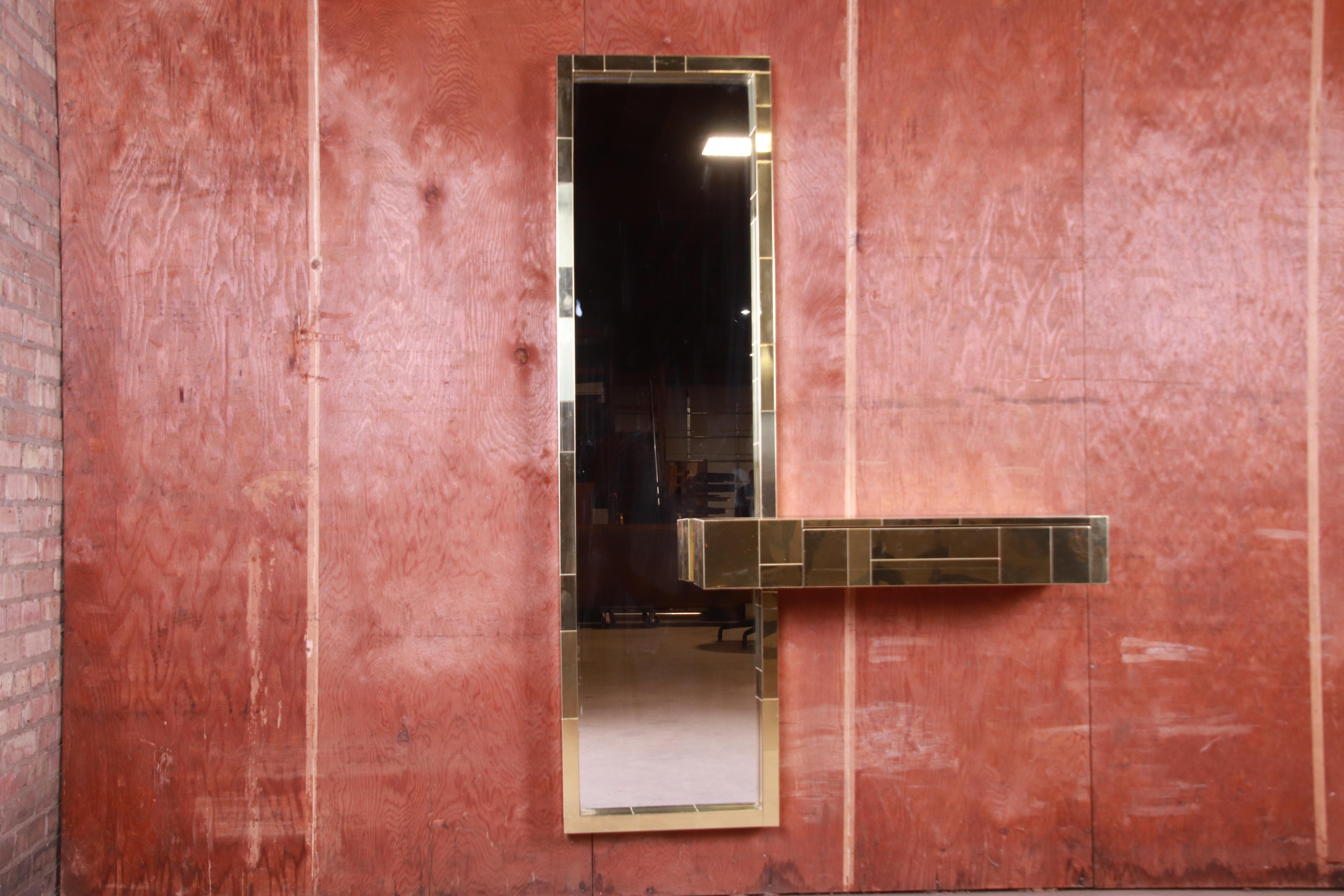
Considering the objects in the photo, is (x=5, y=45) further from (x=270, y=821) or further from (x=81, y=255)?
(x=270, y=821)

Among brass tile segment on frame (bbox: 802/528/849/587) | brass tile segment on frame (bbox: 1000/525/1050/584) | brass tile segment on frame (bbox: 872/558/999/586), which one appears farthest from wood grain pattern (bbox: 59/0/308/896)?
brass tile segment on frame (bbox: 1000/525/1050/584)

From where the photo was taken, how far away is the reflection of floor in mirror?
6.01 ft

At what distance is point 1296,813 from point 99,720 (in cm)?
261

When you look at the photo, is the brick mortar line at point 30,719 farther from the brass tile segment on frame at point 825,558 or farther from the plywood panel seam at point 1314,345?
the plywood panel seam at point 1314,345

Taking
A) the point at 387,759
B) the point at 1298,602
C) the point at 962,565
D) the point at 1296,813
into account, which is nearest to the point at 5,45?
the point at 387,759

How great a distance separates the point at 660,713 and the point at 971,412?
94 centimetres

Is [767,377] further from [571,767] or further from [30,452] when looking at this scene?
[30,452]

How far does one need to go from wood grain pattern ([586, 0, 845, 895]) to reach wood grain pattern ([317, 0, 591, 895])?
27 cm

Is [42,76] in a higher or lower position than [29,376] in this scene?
higher

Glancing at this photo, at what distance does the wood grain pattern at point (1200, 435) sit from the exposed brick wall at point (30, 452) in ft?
7.29

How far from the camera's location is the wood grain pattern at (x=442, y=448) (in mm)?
1867

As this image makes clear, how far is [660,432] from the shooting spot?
183 centimetres

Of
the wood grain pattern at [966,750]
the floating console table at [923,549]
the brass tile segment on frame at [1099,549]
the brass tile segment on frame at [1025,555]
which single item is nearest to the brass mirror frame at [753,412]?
the floating console table at [923,549]

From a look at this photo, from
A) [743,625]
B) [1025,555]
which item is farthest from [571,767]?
[1025,555]
